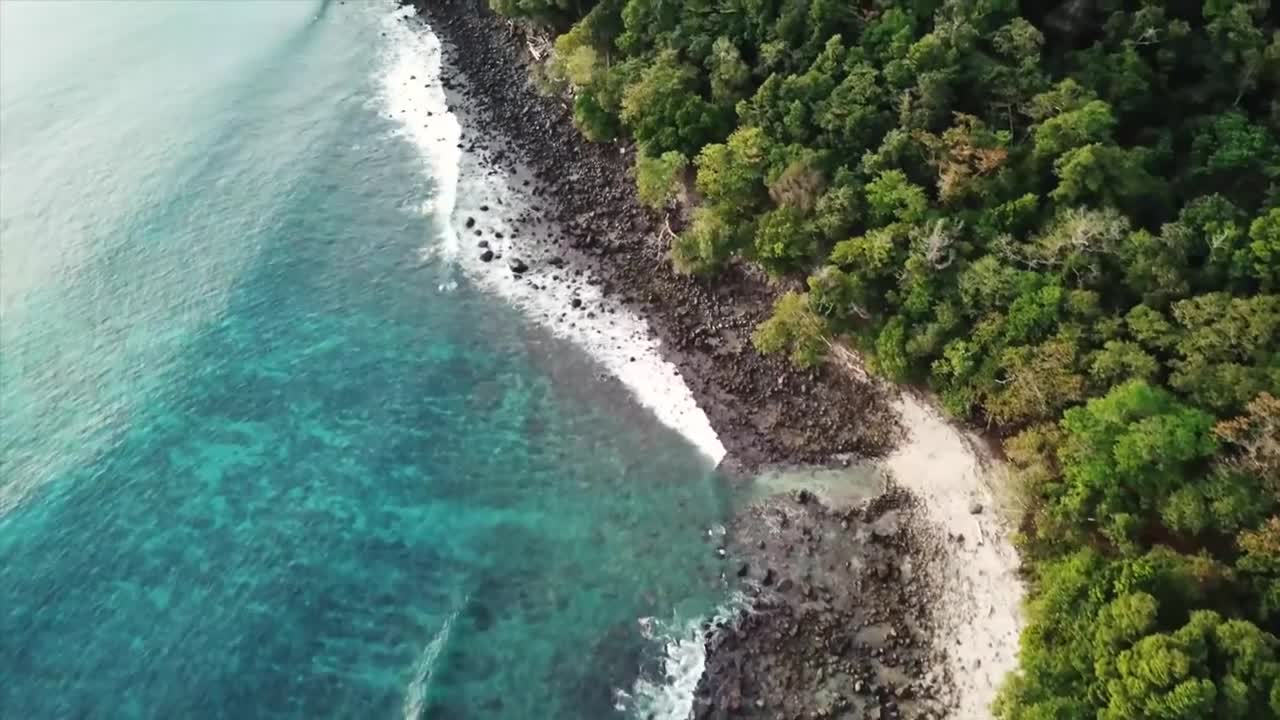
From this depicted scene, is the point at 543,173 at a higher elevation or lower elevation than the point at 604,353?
higher

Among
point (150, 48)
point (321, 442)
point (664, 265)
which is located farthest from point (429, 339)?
point (150, 48)

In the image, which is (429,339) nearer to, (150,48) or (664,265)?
(664,265)

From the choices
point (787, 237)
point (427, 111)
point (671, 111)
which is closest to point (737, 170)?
point (787, 237)

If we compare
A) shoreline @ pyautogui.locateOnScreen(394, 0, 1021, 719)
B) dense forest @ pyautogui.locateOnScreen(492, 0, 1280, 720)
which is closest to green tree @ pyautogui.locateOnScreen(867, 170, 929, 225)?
dense forest @ pyautogui.locateOnScreen(492, 0, 1280, 720)

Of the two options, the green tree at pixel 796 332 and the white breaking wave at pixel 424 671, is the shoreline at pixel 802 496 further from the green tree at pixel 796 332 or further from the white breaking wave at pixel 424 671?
the white breaking wave at pixel 424 671

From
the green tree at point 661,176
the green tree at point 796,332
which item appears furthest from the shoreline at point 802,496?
the green tree at point 661,176
